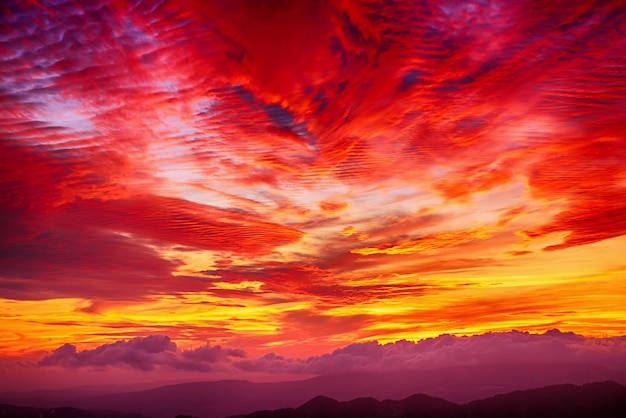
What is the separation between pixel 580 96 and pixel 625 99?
2127 mm

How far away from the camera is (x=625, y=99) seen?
739 inches

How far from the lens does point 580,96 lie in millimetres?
18453
